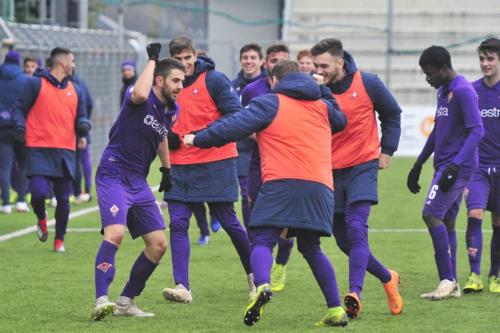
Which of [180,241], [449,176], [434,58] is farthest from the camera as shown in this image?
[180,241]

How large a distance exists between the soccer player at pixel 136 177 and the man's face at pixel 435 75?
208cm

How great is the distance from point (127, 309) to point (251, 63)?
13.9ft

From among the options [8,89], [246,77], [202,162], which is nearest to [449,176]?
[202,162]

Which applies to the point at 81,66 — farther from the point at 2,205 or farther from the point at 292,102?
the point at 292,102

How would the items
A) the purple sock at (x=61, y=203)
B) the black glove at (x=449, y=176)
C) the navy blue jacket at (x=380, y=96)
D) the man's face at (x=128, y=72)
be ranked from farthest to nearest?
the man's face at (x=128, y=72), the purple sock at (x=61, y=203), the black glove at (x=449, y=176), the navy blue jacket at (x=380, y=96)

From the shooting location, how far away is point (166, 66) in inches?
356

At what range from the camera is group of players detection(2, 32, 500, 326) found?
8422 mm

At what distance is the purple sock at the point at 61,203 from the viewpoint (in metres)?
13.4

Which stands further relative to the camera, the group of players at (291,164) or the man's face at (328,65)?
the man's face at (328,65)

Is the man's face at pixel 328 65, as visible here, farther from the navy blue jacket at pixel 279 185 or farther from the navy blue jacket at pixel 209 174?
the navy blue jacket at pixel 209 174

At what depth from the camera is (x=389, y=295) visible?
369 inches

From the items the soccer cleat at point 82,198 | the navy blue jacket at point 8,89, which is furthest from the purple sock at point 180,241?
the soccer cleat at point 82,198

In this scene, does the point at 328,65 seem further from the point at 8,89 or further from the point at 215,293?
the point at 8,89

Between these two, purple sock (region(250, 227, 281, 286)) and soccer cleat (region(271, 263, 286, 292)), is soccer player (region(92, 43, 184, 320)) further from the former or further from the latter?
soccer cleat (region(271, 263, 286, 292))
